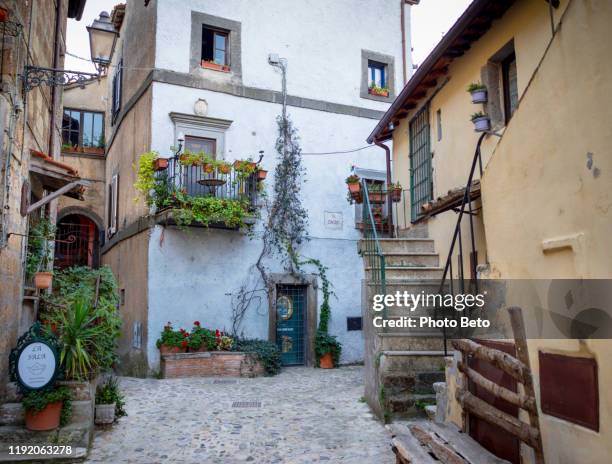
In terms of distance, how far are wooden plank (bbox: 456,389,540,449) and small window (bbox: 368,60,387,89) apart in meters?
12.1


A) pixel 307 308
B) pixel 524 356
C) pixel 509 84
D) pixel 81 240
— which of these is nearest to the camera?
pixel 524 356

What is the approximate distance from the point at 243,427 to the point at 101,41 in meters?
5.40

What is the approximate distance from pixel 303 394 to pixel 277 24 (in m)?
9.37

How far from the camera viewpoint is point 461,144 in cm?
811

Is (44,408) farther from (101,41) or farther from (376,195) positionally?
(376,195)

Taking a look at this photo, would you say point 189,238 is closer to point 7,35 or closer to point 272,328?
point 272,328

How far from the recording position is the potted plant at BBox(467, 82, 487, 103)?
720 cm

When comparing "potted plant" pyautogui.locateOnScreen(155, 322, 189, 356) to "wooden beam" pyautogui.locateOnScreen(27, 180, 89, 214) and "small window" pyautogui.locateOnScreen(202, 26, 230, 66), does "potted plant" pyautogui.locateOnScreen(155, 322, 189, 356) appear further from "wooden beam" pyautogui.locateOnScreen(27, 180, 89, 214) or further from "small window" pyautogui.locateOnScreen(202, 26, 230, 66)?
"small window" pyautogui.locateOnScreen(202, 26, 230, 66)

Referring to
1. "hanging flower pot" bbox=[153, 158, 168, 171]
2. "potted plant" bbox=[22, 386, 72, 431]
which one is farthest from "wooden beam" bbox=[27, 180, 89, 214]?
"hanging flower pot" bbox=[153, 158, 168, 171]

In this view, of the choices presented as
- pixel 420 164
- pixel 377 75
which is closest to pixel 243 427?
pixel 420 164

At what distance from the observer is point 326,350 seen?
13.0 meters

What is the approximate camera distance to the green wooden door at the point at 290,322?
43.0 feet

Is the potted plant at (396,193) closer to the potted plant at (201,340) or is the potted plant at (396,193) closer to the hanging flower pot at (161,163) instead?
the hanging flower pot at (161,163)

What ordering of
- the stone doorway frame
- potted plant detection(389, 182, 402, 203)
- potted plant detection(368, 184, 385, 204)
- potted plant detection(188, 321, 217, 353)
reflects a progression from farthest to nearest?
the stone doorway frame, potted plant detection(188, 321, 217, 353), potted plant detection(368, 184, 385, 204), potted plant detection(389, 182, 402, 203)
